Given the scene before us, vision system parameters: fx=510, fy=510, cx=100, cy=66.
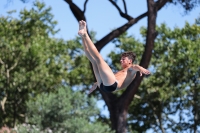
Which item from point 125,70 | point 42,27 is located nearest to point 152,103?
point 42,27

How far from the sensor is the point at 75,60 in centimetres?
2569

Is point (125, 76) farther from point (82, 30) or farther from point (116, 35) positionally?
point (116, 35)

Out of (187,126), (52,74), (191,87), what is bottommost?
(187,126)

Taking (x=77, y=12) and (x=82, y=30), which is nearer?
(x=82, y=30)

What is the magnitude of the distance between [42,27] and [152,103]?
20.4ft

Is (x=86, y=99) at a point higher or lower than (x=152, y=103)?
higher

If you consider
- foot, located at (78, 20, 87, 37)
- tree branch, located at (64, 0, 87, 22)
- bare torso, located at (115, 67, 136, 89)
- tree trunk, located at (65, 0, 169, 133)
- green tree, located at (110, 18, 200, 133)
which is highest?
foot, located at (78, 20, 87, 37)

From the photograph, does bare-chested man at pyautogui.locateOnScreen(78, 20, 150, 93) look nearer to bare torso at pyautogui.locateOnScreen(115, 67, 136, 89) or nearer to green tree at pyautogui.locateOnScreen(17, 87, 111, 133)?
bare torso at pyautogui.locateOnScreen(115, 67, 136, 89)

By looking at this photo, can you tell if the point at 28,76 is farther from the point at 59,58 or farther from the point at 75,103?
the point at 75,103

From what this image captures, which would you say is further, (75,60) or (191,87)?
(75,60)

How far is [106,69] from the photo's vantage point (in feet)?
21.8

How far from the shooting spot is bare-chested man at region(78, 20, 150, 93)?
252 inches

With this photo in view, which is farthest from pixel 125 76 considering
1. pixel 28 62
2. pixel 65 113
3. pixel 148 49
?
pixel 28 62

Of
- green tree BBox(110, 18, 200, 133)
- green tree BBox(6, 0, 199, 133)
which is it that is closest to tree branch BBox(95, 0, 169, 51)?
green tree BBox(6, 0, 199, 133)
